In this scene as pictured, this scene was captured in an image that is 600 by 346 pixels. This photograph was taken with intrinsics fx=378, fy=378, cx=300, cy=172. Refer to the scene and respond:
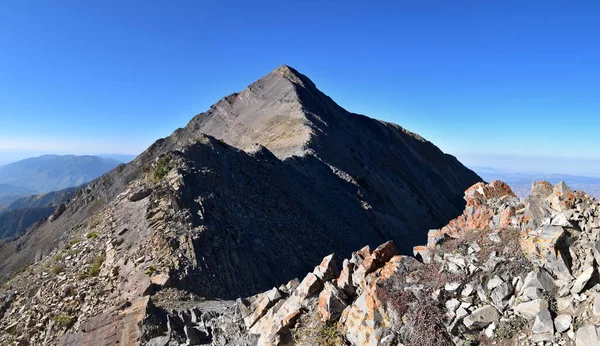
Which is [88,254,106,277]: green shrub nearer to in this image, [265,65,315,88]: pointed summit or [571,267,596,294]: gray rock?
[571,267,596,294]: gray rock

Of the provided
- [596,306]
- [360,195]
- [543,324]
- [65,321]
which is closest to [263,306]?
[543,324]

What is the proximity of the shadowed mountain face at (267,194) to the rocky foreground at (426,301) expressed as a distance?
3199 mm

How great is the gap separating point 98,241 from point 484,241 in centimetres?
1687

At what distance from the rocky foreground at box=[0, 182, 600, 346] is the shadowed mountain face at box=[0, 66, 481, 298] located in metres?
3.20

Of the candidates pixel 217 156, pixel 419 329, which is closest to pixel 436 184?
pixel 217 156

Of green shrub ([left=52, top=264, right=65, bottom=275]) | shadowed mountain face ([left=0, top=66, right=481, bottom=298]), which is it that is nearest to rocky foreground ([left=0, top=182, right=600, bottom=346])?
green shrub ([left=52, top=264, right=65, bottom=275])

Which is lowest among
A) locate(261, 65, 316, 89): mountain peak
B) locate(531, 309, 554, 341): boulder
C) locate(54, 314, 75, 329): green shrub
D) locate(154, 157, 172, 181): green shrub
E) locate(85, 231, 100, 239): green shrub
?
locate(54, 314, 75, 329): green shrub

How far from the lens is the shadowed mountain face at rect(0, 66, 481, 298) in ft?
59.0

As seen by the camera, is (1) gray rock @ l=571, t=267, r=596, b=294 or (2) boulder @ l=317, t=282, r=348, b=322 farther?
(2) boulder @ l=317, t=282, r=348, b=322

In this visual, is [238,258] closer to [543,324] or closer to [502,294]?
[502,294]

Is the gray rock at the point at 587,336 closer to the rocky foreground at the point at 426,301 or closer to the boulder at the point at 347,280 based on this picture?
the rocky foreground at the point at 426,301

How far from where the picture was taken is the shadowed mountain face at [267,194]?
59.0 ft

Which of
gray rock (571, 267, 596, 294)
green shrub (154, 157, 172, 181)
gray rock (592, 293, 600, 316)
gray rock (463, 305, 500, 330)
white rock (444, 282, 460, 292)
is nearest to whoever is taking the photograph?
gray rock (592, 293, 600, 316)

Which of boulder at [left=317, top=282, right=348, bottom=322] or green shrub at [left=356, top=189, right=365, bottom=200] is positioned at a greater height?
green shrub at [left=356, top=189, right=365, bottom=200]
